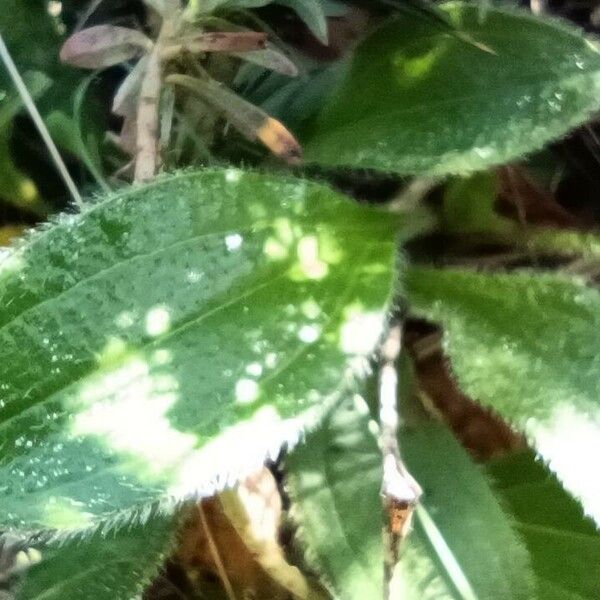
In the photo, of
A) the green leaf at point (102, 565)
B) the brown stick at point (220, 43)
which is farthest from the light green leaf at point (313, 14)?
the green leaf at point (102, 565)

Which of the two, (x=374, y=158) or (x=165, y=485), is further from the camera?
(x=374, y=158)

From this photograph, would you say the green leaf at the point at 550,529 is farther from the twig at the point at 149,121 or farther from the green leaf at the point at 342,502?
the twig at the point at 149,121

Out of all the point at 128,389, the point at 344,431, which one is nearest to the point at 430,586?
the point at 344,431

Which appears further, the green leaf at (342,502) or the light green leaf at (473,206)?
the light green leaf at (473,206)

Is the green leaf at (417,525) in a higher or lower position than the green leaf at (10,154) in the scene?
lower

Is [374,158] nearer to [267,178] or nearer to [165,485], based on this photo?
[267,178]

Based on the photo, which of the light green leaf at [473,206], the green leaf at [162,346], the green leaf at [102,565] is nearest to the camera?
the green leaf at [162,346]

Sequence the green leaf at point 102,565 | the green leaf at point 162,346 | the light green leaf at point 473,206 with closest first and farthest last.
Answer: the green leaf at point 162,346 → the green leaf at point 102,565 → the light green leaf at point 473,206

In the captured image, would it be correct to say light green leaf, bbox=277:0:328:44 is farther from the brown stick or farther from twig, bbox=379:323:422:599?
twig, bbox=379:323:422:599

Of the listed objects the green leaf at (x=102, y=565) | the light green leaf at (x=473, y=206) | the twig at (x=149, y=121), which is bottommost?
the green leaf at (x=102, y=565)
